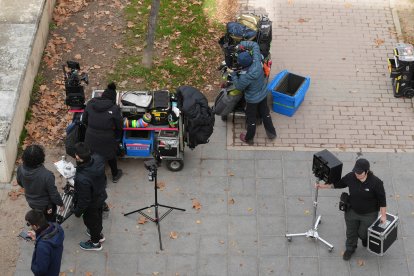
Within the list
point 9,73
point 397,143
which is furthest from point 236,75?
point 9,73

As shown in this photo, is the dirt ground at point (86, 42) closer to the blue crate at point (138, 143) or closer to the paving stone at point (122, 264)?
the blue crate at point (138, 143)

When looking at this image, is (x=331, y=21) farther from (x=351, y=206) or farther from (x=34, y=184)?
(x=34, y=184)

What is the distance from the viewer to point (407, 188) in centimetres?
1131

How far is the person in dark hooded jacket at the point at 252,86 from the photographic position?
11398 mm

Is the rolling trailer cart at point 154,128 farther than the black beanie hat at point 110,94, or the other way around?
the rolling trailer cart at point 154,128

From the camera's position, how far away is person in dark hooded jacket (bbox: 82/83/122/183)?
10.8m

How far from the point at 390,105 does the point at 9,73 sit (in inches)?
277

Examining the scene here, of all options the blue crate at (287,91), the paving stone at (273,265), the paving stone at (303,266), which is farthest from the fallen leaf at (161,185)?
the blue crate at (287,91)

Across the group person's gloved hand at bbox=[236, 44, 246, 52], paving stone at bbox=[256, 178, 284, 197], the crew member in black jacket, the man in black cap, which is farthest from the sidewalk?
the crew member in black jacket

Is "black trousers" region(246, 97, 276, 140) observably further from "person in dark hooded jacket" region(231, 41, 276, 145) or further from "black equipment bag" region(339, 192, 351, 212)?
"black equipment bag" region(339, 192, 351, 212)

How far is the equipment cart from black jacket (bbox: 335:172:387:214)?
3.08m

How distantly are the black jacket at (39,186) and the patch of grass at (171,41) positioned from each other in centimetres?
411

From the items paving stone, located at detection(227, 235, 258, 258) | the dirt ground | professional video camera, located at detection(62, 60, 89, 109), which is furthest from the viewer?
the dirt ground

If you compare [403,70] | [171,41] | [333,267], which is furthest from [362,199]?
[171,41]
